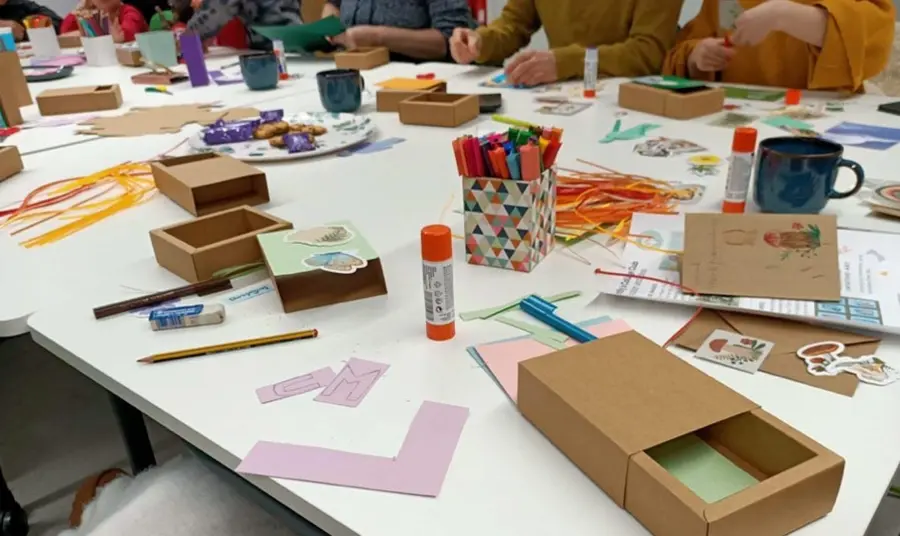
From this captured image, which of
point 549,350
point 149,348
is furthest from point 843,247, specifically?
point 149,348

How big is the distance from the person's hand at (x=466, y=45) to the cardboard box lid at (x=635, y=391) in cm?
147

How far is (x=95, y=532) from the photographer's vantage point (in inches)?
25.5

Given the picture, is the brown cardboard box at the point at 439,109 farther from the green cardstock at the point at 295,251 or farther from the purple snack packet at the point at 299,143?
the green cardstock at the point at 295,251

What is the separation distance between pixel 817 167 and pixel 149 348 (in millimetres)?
763

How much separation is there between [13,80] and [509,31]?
1294mm

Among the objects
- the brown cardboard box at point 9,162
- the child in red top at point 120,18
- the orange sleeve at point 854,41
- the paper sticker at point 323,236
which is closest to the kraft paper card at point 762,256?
the paper sticker at point 323,236

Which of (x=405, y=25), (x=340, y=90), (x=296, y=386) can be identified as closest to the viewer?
(x=296, y=386)

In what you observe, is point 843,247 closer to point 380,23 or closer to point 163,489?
point 163,489

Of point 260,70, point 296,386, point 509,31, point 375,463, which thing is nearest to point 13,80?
point 260,70

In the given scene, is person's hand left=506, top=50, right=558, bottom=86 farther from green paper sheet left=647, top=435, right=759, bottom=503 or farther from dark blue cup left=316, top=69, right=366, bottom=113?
green paper sheet left=647, top=435, right=759, bottom=503

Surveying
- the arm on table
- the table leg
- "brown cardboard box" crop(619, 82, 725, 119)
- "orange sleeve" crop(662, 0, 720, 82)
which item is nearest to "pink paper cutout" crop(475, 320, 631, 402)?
the table leg

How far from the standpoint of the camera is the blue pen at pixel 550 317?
0.62 meters

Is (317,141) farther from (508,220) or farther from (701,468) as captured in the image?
(701,468)

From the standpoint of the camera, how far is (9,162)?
3.77 feet
